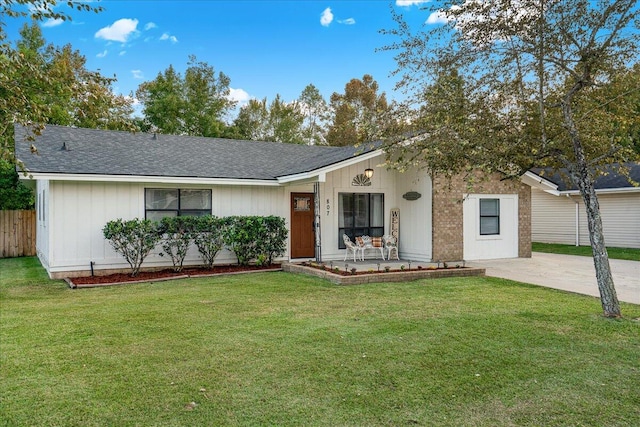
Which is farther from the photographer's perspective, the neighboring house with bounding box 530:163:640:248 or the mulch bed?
the neighboring house with bounding box 530:163:640:248

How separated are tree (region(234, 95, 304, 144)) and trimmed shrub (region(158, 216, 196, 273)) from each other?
23.8m

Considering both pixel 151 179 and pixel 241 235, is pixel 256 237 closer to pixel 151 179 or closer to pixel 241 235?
pixel 241 235

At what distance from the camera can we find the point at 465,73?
684 centimetres

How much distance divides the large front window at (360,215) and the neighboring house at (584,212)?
4.87 meters

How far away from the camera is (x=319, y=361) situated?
4.47m

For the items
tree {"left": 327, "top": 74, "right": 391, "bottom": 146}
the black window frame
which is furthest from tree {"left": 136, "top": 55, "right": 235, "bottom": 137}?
the black window frame

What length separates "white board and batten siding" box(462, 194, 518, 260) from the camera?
43.9 feet

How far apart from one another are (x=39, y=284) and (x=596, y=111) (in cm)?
1072

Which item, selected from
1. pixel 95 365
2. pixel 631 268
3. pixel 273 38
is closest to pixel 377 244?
pixel 631 268

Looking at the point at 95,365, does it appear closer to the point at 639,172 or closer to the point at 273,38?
the point at 273,38

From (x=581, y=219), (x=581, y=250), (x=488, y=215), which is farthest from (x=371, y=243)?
(x=581, y=219)

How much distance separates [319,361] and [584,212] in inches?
685

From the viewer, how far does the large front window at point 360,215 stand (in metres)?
13.2

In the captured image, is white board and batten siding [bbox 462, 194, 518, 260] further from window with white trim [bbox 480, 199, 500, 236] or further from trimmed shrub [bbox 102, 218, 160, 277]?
trimmed shrub [bbox 102, 218, 160, 277]
